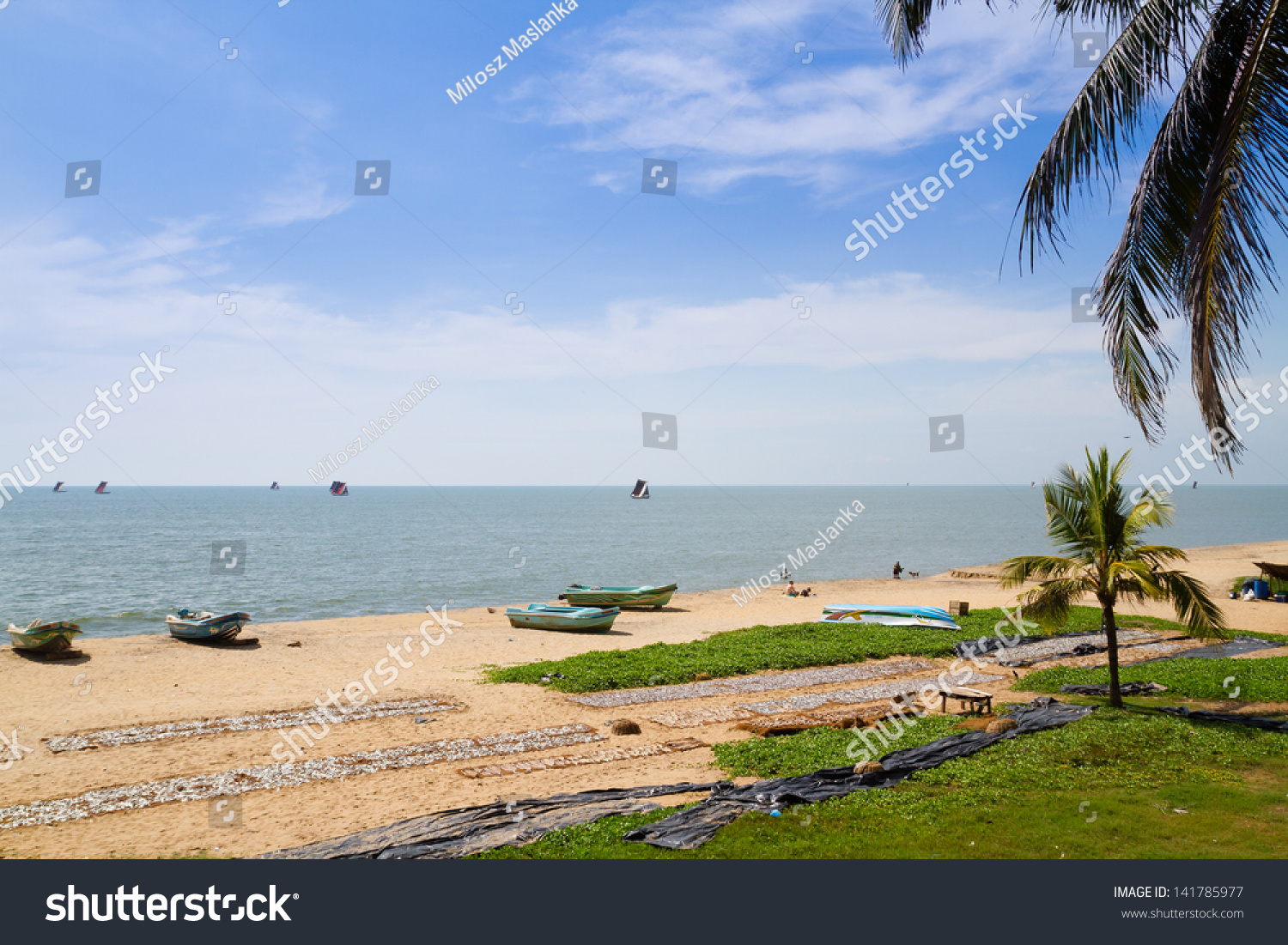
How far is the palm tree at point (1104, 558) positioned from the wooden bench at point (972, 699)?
2.00 m

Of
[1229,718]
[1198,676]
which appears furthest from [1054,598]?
[1198,676]

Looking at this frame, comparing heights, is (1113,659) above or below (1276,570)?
below

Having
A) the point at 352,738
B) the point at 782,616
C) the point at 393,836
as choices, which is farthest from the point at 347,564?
the point at 393,836

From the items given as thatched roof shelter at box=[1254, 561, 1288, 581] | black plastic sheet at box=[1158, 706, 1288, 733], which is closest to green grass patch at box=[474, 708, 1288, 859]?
black plastic sheet at box=[1158, 706, 1288, 733]

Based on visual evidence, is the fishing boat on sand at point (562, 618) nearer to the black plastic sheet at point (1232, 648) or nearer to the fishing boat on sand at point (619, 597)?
the fishing boat on sand at point (619, 597)

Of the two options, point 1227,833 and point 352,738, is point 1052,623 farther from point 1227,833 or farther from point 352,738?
point 352,738

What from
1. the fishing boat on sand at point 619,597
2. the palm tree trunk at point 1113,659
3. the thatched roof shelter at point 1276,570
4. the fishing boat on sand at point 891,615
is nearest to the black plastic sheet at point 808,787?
the palm tree trunk at point 1113,659

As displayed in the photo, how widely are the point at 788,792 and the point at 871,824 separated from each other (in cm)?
117

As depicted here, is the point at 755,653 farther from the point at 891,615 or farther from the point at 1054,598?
the point at 1054,598

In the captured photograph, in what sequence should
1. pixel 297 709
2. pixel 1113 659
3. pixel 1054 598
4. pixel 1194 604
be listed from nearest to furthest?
pixel 1194 604, pixel 1054 598, pixel 1113 659, pixel 297 709

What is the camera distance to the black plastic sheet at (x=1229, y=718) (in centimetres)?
1186

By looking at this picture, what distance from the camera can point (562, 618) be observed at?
3061cm

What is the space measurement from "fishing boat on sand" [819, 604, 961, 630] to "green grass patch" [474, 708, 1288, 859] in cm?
1537

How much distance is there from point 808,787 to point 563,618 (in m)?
21.8
